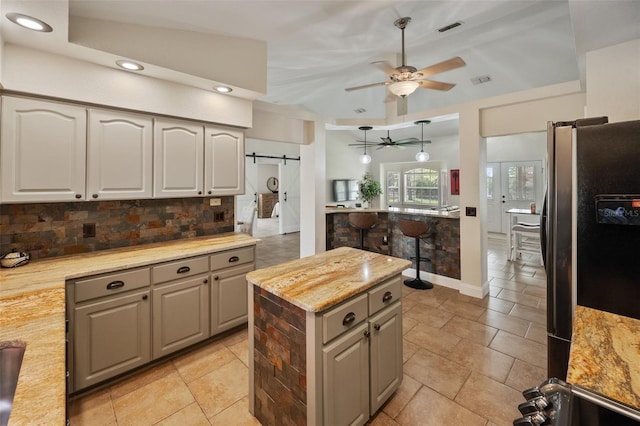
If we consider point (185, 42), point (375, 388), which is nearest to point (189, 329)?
point (375, 388)

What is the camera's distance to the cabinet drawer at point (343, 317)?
1.39 metres

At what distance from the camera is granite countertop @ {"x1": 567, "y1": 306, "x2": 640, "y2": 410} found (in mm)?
809

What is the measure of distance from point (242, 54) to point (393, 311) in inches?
105

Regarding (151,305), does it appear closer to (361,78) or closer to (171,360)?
(171,360)

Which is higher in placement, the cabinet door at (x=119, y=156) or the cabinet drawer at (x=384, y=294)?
the cabinet door at (x=119, y=156)

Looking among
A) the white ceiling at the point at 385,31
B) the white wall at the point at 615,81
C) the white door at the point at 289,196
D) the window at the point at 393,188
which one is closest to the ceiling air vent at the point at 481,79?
the white ceiling at the point at 385,31

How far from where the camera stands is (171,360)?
2396 mm

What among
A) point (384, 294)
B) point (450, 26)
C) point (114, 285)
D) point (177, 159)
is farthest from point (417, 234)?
point (114, 285)

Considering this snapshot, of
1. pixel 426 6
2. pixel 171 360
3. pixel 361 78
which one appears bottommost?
pixel 171 360

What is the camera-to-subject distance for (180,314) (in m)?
2.36

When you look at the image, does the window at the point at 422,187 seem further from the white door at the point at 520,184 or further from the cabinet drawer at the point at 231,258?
the cabinet drawer at the point at 231,258

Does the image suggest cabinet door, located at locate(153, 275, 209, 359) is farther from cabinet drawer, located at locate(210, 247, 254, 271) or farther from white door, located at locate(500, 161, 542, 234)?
white door, located at locate(500, 161, 542, 234)

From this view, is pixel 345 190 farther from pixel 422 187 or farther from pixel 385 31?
pixel 385 31

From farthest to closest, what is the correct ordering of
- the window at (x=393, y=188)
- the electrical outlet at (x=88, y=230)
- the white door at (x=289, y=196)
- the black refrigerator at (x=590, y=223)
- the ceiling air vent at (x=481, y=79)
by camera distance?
the window at (x=393, y=188), the white door at (x=289, y=196), the ceiling air vent at (x=481, y=79), the electrical outlet at (x=88, y=230), the black refrigerator at (x=590, y=223)
